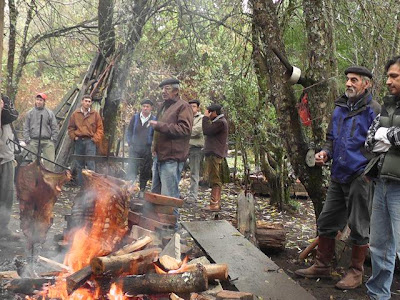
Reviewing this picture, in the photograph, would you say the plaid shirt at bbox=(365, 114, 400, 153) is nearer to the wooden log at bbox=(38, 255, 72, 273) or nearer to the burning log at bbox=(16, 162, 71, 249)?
the burning log at bbox=(16, 162, 71, 249)

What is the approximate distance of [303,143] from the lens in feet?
20.5

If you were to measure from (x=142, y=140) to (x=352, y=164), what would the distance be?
238 inches

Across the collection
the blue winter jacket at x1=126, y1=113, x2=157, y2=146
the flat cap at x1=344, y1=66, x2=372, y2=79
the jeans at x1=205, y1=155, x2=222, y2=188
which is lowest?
the jeans at x1=205, y1=155, x2=222, y2=188

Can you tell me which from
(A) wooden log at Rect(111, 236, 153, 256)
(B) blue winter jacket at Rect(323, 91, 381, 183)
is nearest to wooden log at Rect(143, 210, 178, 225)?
(A) wooden log at Rect(111, 236, 153, 256)

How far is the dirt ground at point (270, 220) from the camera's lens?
4984 millimetres

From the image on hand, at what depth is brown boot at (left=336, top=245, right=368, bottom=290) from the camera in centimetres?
505

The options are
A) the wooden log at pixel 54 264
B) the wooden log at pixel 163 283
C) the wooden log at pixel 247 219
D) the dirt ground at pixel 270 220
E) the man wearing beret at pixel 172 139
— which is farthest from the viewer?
the man wearing beret at pixel 172 139

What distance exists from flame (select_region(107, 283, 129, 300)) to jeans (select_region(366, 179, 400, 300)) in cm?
256

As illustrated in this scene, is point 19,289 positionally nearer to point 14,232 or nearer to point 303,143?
point 14,232

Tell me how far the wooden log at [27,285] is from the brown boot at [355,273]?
335cm

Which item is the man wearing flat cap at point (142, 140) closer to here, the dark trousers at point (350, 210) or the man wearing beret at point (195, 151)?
the man wearing beret at point (195, 151)

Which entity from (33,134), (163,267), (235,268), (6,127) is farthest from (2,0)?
(33,134)

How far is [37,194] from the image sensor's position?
443 centimetres

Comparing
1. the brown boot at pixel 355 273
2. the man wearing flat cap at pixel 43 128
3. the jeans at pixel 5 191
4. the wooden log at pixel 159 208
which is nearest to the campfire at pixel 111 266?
the wooden log at pixel 159 208
